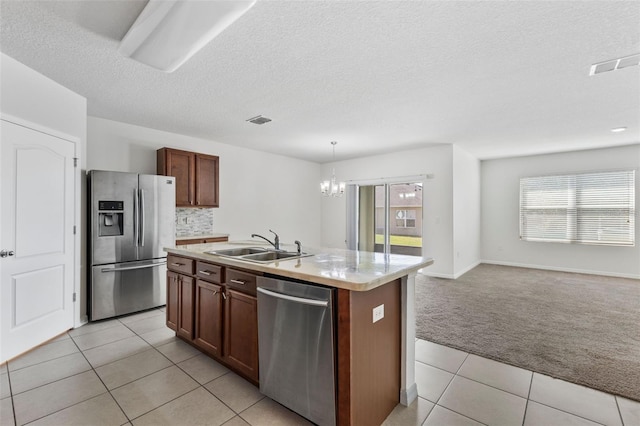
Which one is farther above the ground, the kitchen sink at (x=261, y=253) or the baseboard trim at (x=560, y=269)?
the kitchen sink at (x=261, y=253)

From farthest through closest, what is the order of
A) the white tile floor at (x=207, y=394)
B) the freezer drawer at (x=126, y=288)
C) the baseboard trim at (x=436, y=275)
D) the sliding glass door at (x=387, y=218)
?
the sliding glass door at (x=387, y=218), the baseboard trim at (x=436, y=275), the freezer drawer at (x=126, y=288), the white tile floor at (x=207, y=394)

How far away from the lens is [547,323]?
134 inches

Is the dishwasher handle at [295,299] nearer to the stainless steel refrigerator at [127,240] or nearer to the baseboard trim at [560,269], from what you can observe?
the stainless steel refrigerator at [127,240]

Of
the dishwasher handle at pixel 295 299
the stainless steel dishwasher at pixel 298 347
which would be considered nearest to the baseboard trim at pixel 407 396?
the stainless steel dishwasher at pixel 298 347

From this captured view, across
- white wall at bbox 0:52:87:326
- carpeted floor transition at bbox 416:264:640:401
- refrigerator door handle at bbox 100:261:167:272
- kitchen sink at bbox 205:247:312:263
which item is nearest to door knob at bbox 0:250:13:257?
white wall at bbox 0:52:87:326

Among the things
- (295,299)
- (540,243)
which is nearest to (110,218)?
(295,299)

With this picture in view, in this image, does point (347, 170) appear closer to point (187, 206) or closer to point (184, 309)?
point (187, 206)

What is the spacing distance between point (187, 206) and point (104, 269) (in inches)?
58.0

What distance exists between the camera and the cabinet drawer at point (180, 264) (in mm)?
2732

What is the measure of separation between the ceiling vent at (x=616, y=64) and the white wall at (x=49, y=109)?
17.4 ft

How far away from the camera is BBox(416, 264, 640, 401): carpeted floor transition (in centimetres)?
246

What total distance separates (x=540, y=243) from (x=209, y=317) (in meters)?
7.38

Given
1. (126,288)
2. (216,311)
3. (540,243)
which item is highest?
(540,243)

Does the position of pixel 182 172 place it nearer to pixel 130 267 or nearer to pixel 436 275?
pixel 130 267
